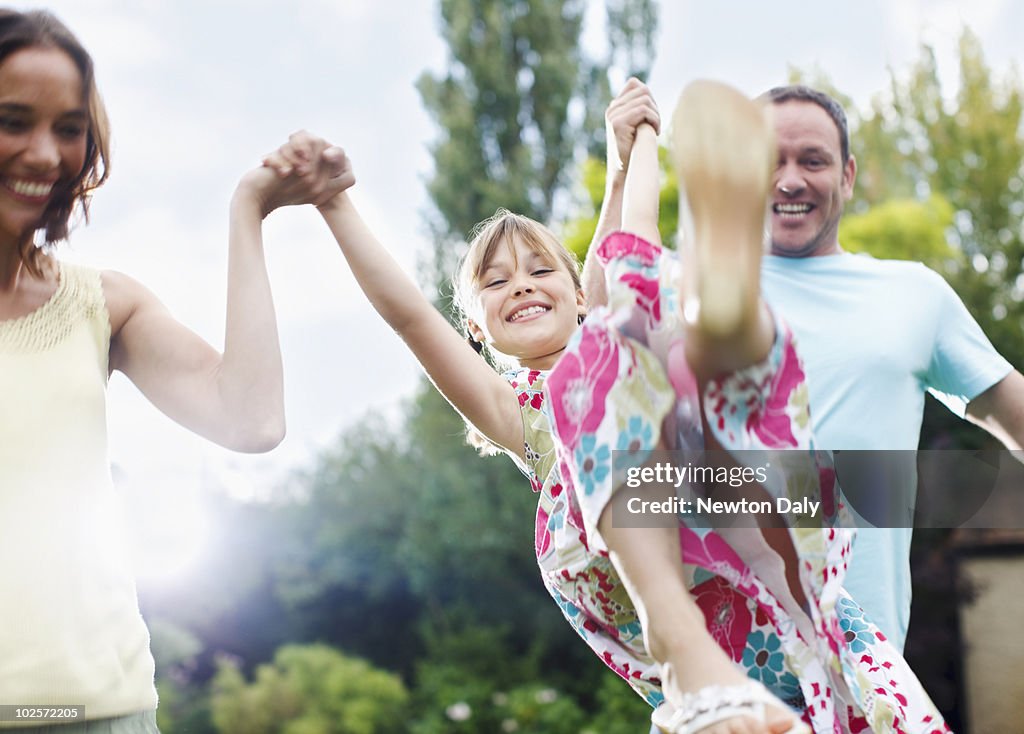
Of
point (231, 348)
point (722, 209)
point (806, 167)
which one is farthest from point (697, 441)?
point (806, 167)

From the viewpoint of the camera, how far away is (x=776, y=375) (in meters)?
1.52

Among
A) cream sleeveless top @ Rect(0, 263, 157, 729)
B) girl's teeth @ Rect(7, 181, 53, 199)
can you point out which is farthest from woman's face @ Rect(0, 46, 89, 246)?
cream sleeveless top @ Rect(0, 263, 157, 729)

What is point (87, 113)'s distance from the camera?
5.34ft

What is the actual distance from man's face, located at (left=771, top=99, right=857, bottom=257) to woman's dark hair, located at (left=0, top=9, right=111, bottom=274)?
1424mm

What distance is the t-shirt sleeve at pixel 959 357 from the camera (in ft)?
7.52

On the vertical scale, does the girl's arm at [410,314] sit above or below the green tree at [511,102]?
below

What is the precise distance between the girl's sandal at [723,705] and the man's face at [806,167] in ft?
4.43

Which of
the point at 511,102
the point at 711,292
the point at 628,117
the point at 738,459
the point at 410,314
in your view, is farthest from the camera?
the point at 511,102

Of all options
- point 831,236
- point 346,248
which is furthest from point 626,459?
point 831,236

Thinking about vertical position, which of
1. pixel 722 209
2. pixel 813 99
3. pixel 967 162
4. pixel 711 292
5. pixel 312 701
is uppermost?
pixel 967 162

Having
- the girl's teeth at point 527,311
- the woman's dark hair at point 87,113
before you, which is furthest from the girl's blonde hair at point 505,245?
the woman's dark hair at point 87,113

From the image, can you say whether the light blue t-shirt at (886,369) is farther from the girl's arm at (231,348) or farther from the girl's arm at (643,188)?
the girl's arm at (231,348)

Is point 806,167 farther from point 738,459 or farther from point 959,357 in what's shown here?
point 738,459

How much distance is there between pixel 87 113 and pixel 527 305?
1.02 meters
